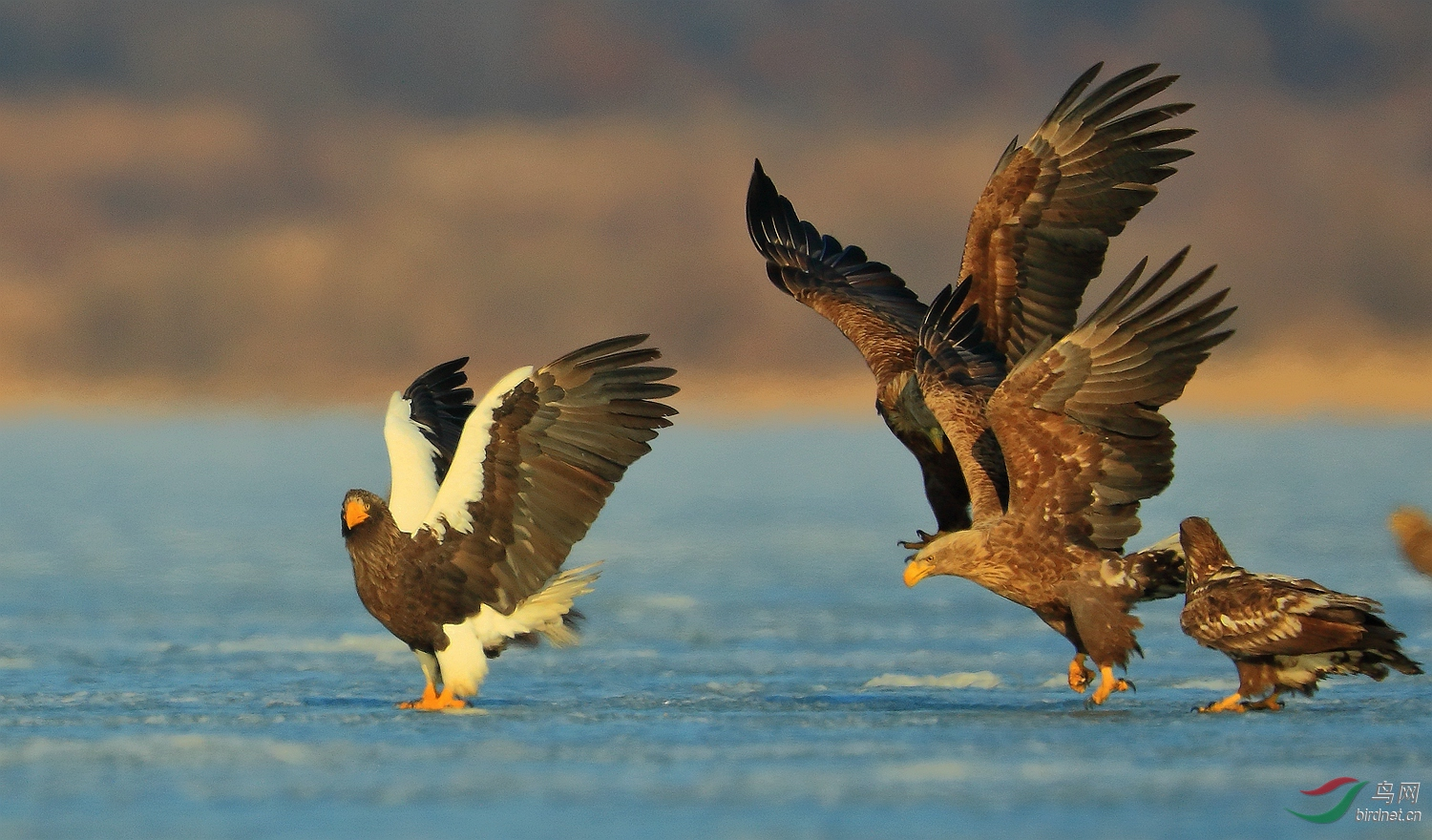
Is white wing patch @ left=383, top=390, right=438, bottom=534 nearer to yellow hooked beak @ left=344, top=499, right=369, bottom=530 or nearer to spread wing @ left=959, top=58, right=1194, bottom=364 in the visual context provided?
yellow hooked beak @ left=344, top=499, right=369, bottom=530

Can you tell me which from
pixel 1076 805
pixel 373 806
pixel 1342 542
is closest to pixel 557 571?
pixel 373 806

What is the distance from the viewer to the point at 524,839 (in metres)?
5.73

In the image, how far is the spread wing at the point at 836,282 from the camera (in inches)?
405

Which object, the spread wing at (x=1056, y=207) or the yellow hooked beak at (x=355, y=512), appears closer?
the yellow hooked beak at (x=355, y=512)

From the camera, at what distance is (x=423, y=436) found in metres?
8.99

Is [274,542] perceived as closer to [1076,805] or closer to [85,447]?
[1076,805]

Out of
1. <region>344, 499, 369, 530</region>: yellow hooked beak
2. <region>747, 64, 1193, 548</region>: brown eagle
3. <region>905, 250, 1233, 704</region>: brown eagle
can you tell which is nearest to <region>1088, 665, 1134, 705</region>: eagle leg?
<region>905, 250, 1233, 704</region>: brown eagle

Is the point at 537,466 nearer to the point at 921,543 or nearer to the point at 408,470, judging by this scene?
the point at 408,470

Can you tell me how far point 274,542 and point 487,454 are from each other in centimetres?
820

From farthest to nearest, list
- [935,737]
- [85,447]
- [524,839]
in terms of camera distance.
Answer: [85,447], [935,737], [524,839]

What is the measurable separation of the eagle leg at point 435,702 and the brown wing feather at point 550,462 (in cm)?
33

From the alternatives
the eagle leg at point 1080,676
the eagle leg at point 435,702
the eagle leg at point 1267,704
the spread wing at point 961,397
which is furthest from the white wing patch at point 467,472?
the eagle leg at point 1267,704

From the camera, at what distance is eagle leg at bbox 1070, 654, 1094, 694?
26.9ft

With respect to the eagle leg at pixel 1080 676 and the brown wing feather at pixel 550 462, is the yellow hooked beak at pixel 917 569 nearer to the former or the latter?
the eagle leg at pixel 1080 676
